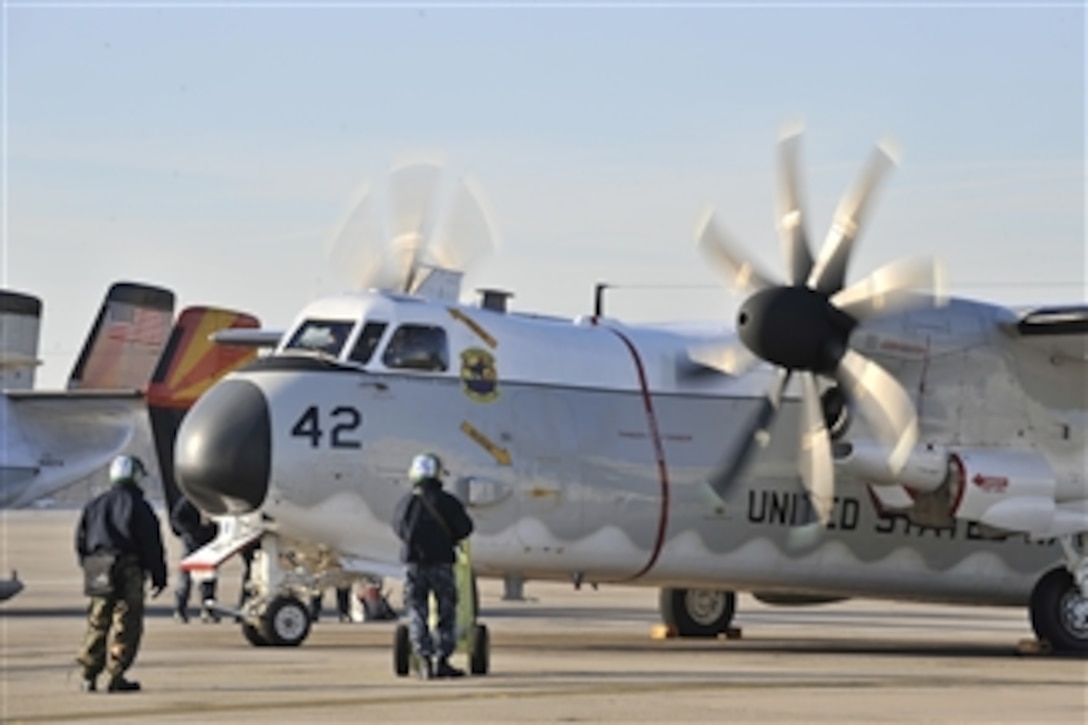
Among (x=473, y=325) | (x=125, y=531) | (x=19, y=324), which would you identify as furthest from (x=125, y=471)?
(x=19, y=324)

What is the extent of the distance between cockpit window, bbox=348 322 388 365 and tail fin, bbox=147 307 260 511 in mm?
11149

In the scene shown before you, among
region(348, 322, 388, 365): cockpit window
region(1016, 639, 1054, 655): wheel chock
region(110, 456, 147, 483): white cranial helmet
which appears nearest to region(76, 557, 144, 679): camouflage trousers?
region(110, 456, 147, 483): white cranial helmet

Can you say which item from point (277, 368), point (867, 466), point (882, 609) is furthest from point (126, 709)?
point (882, 609)

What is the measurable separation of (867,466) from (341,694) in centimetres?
800

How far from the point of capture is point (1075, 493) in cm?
2302

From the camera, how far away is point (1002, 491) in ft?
73.3

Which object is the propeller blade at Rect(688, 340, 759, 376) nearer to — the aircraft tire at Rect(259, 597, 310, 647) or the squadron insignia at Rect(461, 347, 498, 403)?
the squadron insignia at Rect(461, 347, 498, 403)

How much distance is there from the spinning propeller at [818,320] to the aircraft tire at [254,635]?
521cm

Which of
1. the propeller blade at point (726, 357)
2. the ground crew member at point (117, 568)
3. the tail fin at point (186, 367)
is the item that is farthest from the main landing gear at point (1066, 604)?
the tail fin at point (186, 367)

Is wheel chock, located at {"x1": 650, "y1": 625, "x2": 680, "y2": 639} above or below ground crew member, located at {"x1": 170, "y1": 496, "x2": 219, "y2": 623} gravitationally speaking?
below

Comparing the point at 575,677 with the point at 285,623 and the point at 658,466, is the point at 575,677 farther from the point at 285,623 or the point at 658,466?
the point at 658,466

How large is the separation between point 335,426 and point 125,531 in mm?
4015

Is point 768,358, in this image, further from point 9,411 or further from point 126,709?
point 9,411

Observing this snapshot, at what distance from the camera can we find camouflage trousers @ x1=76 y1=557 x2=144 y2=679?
16.4 meters
